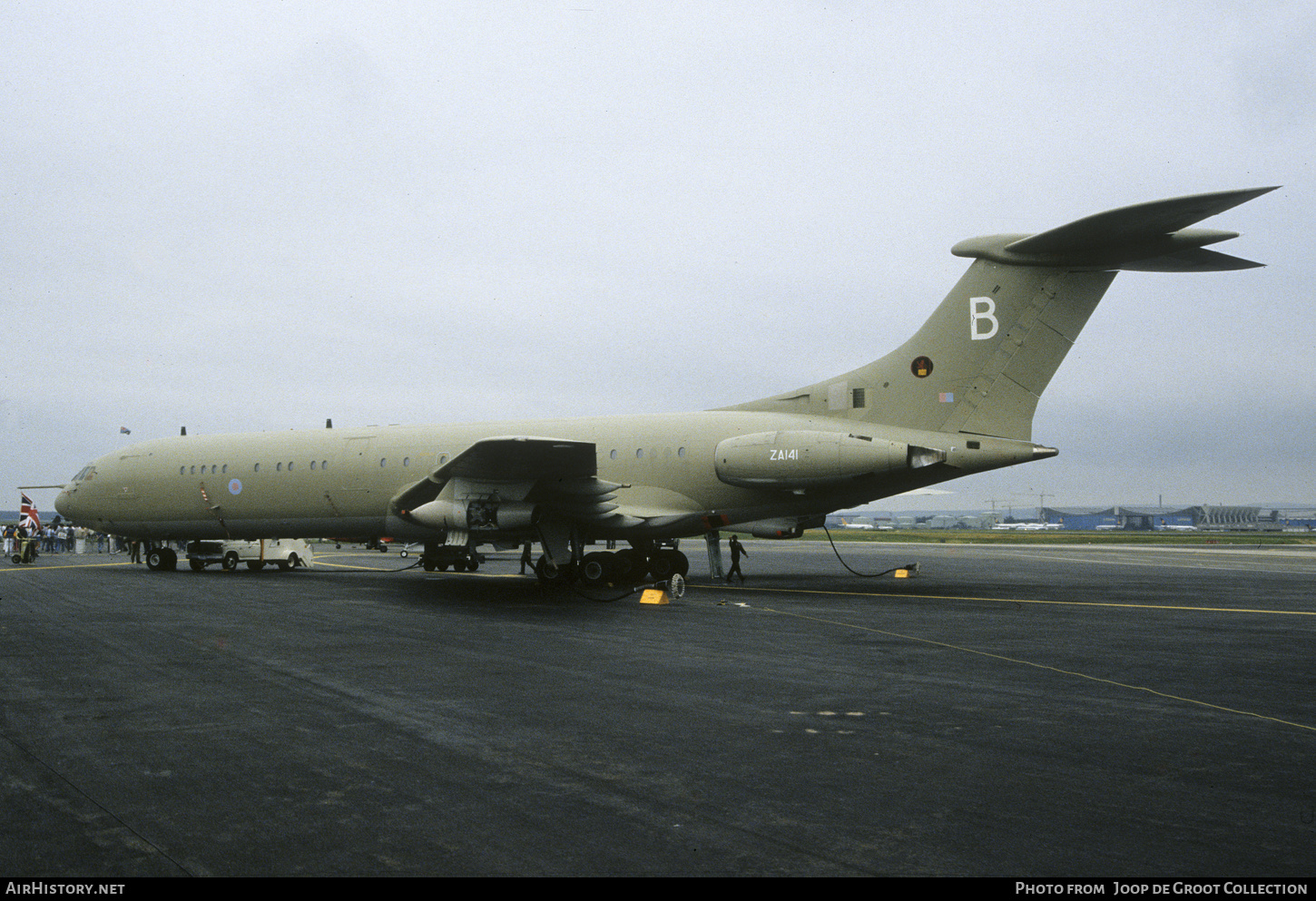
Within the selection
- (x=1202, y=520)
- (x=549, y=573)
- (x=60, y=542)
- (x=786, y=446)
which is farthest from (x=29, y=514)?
(x=1202, y=520)

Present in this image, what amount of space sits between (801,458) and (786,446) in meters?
0.46

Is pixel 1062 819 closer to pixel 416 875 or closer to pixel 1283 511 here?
pixel 416 875

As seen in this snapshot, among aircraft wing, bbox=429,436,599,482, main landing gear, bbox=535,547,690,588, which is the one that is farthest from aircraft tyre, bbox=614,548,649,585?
aircraft wing, bbox=429,436,599,482

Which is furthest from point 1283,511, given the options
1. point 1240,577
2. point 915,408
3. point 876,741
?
point 876,741

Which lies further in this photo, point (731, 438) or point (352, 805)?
point (731, 438)

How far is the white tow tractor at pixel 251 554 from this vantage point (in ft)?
83.6

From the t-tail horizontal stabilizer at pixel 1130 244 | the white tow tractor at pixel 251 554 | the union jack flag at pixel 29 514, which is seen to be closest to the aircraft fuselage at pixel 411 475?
the white tow tractor at pixel 251 554

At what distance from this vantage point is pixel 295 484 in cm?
2209

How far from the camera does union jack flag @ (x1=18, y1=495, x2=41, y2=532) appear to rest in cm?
3947

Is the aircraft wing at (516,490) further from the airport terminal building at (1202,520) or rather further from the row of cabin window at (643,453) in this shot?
the airport terminal building at (1202,520)

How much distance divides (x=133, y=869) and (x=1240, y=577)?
1085 inches

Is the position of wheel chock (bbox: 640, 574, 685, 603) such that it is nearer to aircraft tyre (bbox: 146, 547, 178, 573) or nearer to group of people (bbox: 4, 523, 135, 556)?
aircraft tyre (bbox: 146, 547, 178, 573)

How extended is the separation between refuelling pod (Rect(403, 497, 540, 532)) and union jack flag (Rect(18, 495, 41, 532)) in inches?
1312

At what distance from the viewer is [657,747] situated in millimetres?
5891
